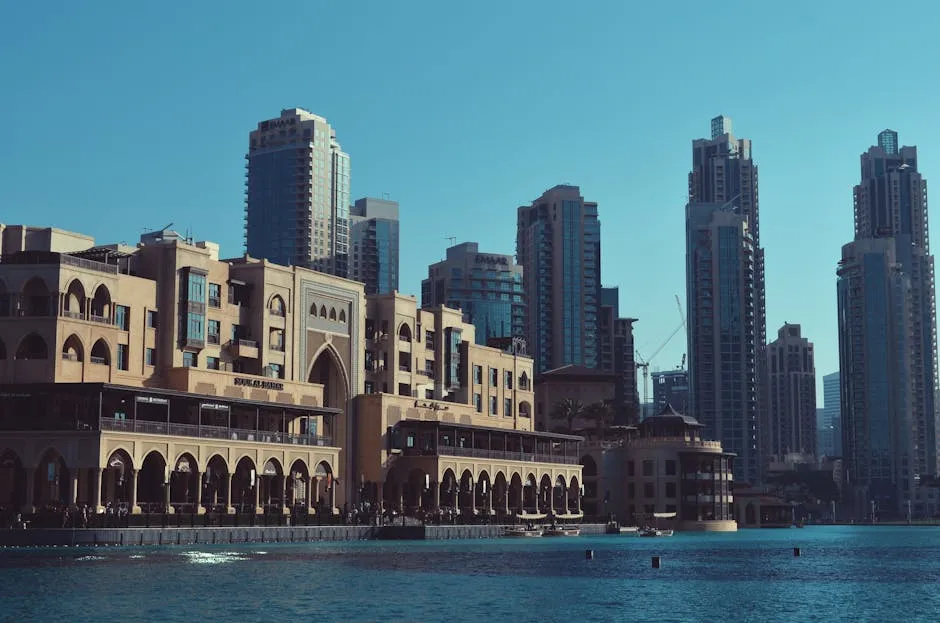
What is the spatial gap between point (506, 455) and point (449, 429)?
38.4 ft

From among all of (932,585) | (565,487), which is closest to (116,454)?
(932,585)

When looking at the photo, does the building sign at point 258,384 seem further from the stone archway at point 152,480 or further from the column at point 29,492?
the column at point 29,492

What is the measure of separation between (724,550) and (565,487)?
5156 centimetres

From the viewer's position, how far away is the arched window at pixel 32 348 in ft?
374

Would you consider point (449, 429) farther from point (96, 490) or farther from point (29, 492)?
point (29, 492)

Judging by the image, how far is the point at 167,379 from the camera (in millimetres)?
124312

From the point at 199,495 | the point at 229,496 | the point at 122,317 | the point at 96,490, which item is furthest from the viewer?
the point at 122,317

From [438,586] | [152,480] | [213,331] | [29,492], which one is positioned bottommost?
[438,586]

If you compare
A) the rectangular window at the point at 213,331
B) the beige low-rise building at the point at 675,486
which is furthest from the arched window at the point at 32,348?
the beige low-rise building at the point at 675,486

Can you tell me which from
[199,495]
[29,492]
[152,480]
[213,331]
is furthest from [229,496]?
[213,331]

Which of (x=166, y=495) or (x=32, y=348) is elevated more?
(x=32, y=348)

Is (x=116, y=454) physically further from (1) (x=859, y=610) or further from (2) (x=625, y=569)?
(1) (x=859, y=610)

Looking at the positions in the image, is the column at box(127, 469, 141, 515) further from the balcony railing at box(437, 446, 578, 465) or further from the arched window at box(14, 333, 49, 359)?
the balcony railing at box(437, 446, 578, 465)

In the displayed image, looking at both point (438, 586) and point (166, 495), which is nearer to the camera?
point (438, 586)
